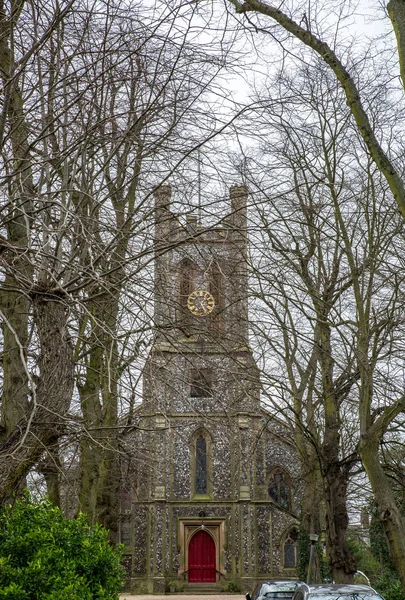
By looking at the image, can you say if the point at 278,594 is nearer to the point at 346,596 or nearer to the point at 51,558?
the point at 346,596

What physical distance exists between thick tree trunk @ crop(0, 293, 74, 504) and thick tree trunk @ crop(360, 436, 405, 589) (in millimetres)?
6992

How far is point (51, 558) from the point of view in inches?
224

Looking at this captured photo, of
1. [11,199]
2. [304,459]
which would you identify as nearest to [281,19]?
[11,199]

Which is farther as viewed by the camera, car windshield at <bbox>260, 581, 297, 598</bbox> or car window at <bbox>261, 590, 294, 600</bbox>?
car windshield at <bbox>260, 581, 297, 598</bbox>

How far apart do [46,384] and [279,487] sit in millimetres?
33173

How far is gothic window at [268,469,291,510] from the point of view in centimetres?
3719

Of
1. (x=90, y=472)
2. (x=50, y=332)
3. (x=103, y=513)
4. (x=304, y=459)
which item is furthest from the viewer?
(x=304, y=459)

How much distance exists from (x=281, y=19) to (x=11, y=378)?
4942mm

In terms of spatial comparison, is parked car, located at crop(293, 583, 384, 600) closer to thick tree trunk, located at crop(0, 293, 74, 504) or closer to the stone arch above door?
thick tree trunk, located at crop(0, 293, 74, 504)

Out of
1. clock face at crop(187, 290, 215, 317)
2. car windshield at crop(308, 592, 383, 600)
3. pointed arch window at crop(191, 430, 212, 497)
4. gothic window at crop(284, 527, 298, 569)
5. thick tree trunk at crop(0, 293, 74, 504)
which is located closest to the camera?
thick tree trunk at crop(0, 293, 74, 504)

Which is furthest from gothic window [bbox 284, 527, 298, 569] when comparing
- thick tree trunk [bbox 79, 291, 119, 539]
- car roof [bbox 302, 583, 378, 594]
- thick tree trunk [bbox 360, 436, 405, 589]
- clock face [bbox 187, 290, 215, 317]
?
clock face [bbox 187, 290, 215, 317]

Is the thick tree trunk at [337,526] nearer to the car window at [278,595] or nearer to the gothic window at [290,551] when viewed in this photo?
the car window at [278,595]

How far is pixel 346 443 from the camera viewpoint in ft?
76.4

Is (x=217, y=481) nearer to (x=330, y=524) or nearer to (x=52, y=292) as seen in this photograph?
(x=330, y=524)
